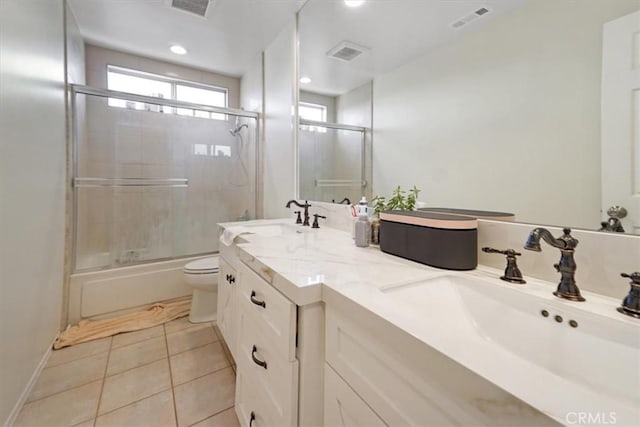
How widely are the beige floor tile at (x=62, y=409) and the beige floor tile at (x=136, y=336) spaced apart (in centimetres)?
43

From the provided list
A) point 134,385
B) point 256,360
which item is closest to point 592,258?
point 256,360

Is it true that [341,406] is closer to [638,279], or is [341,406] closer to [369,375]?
[369,375]

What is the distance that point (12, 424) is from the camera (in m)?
1.16

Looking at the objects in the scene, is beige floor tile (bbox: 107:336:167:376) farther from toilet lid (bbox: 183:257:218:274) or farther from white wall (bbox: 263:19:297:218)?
white wall (bbox: 263:19:297:218)

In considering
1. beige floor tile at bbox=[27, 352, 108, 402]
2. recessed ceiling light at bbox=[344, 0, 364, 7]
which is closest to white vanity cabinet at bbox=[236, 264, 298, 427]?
beige floor tile at bbox=[27, 352, 108, 402]

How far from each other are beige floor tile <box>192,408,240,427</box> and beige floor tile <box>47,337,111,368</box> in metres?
1.02

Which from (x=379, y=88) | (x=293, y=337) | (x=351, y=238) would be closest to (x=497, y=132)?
(x=379, y=88)

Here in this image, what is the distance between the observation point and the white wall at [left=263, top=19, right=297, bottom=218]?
2125 mm

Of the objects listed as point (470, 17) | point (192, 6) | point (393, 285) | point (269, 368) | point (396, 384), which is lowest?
point (269, 368)

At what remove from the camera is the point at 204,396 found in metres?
1.35

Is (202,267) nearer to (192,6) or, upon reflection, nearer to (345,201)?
(345,201)

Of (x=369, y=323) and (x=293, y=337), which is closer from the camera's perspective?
(x=369, y=323)

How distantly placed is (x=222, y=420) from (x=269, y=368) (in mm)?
671

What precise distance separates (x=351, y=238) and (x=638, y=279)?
955 mm
